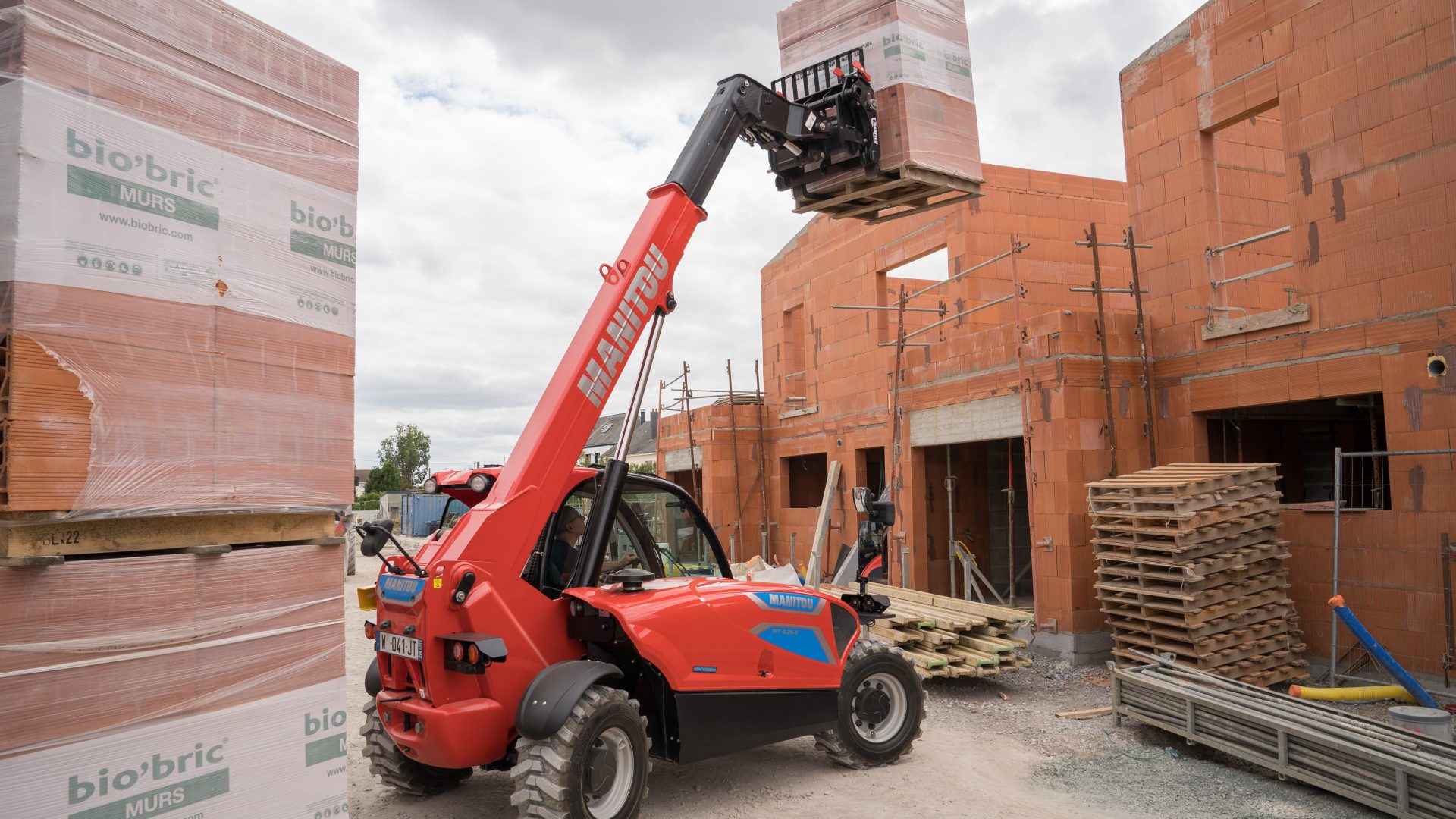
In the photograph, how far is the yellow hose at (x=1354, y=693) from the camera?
25.8 feet

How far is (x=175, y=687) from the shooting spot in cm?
298

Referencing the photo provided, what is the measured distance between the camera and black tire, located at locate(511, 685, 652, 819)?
483 cm

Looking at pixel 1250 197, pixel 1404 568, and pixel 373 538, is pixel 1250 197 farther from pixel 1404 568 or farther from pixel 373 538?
pixel 373 538

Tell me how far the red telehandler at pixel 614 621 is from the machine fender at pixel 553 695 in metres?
0.01

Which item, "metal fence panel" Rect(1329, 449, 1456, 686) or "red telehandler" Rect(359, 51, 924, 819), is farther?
"metal fence panel" Rect(1329, 449, 1456, 686)

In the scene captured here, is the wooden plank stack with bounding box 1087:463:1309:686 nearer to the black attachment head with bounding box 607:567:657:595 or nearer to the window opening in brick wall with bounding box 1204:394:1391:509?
the window opening in brick wall with bounding box 1204:394:1391:509

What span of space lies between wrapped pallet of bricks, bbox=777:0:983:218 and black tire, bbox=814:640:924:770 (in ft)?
12.1

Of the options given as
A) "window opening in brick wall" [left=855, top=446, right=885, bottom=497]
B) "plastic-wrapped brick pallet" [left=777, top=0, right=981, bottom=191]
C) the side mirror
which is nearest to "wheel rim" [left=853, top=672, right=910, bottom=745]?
the side mirror

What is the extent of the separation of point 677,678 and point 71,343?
372 cm

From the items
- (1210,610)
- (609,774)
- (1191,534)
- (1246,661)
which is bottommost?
(1246,661)

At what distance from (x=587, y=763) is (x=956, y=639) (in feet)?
18.2

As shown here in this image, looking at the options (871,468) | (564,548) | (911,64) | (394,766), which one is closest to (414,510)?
(871,468)

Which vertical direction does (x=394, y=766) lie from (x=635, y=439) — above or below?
below

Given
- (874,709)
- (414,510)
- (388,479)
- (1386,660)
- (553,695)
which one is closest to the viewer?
(553,695)
